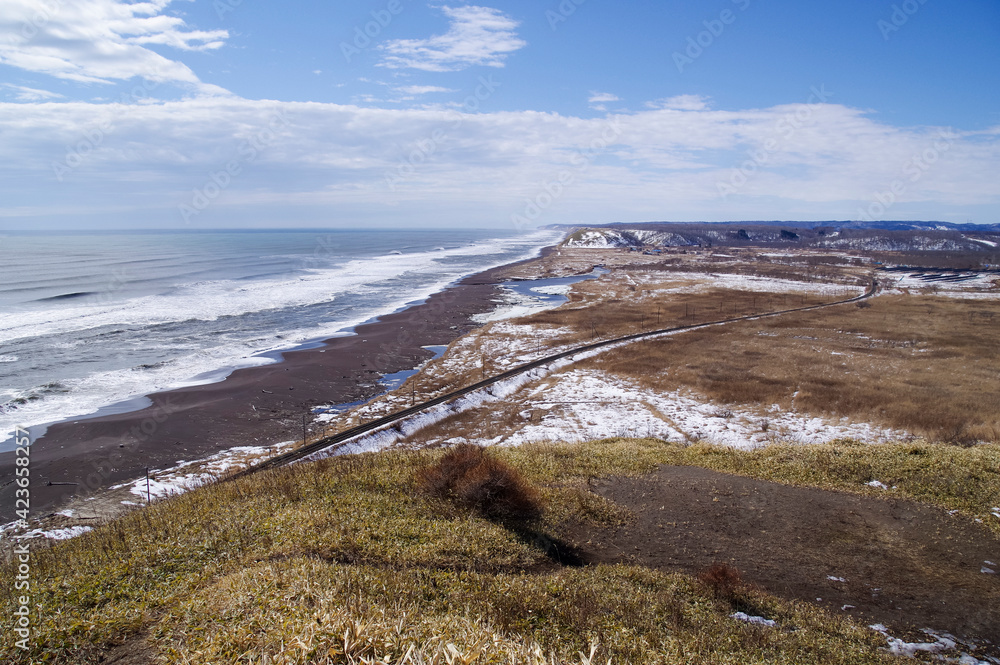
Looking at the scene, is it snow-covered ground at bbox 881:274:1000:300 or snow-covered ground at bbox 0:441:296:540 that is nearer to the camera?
snow-covered ground at bbox 0:441:296:540

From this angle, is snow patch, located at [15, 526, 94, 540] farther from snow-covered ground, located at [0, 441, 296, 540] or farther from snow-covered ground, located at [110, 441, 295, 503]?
snow-covered ground, located at [110, 441, 295, 503]

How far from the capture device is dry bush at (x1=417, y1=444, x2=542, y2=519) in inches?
452

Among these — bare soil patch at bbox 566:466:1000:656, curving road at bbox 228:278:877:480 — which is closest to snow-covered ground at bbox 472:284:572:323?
curving road at bbox 228:278:877:480

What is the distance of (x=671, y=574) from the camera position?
9453 mm

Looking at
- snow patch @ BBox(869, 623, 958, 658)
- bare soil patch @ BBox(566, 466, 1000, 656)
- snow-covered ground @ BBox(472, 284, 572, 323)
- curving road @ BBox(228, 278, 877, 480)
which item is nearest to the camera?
snow patch @ BBox(869, 623, 958, 658)

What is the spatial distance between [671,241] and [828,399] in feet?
583

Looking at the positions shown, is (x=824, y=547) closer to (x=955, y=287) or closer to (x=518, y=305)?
(x=518, y=305)

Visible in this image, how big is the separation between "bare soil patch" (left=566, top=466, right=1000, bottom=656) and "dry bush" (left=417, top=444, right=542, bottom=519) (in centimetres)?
129

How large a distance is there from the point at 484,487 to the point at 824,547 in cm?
758

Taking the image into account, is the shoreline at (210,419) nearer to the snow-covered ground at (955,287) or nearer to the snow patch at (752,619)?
the snow patch at (752,619)

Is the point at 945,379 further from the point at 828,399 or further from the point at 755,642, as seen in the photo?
the point at 755,642


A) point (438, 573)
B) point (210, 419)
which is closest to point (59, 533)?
point (210, 419)

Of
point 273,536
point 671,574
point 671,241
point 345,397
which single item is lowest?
point 345,397

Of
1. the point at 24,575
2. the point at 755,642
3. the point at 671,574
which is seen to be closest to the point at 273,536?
the point at 24,575
